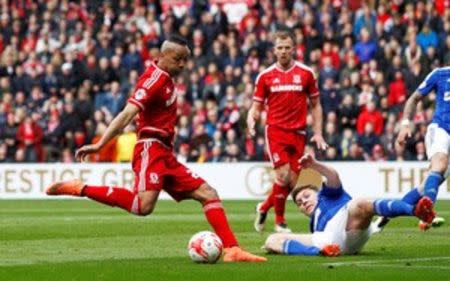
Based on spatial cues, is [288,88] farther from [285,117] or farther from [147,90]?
[147,90]

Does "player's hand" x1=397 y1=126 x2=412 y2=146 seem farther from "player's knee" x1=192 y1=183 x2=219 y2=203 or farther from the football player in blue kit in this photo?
"player's knee" x1=192 y1=183 x2=219 y2=203

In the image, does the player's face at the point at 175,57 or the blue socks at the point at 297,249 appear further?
the blue socks at the point at 297,249

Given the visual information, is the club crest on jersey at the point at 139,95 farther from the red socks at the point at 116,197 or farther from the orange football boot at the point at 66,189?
the orange football boot at the point at 66,189

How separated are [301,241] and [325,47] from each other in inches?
681

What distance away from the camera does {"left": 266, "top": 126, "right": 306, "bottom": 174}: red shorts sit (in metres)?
19.5

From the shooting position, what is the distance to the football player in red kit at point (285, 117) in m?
19.5

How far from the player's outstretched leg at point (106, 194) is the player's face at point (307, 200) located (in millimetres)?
1690

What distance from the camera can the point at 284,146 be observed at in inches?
769

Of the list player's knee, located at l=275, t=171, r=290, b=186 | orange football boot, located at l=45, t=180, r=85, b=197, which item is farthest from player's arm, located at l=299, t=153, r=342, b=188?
player's knee, located at l=275, t=171, r=290, b=186

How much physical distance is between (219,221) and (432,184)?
3.82 m

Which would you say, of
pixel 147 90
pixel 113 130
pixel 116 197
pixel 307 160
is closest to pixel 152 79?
pixel 147 90

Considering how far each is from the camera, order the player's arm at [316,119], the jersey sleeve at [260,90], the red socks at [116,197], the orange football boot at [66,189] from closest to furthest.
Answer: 1. the red socks at [116,197]
2. the orange football boot at [66,189]
3. the player's arm at [316,119]
4. the jersey sleeve at [260,90]

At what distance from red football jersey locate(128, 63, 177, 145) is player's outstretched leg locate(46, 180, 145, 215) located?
59cm

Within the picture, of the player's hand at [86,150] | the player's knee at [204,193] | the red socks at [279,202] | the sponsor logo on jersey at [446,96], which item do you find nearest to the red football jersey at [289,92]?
the red socks at [279,202]
